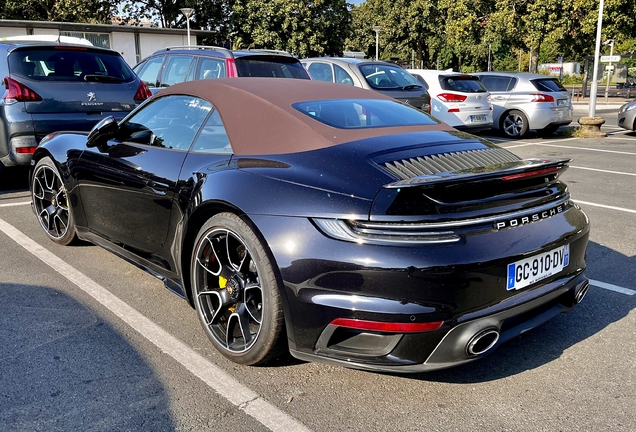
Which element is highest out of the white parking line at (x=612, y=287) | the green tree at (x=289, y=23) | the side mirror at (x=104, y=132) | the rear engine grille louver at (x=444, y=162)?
the green tree at (x=289, y=23)

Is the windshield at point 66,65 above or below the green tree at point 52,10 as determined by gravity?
below

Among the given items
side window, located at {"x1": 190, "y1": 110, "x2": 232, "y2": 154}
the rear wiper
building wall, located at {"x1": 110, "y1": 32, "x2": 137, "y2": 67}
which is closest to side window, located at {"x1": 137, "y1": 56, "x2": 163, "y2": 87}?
the rear wiper

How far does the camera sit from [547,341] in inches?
124

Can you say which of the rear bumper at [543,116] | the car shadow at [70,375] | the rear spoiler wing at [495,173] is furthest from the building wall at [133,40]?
the rear spoiler wing at [495,173]

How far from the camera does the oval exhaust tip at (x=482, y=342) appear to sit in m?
2.42

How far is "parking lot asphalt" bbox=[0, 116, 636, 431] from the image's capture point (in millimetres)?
2445

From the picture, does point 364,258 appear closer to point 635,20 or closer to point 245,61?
point 245,61

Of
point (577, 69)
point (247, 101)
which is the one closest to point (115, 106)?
point (247, 101)

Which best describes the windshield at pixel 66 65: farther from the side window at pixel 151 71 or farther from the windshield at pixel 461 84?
the windshield at pixel 461 84

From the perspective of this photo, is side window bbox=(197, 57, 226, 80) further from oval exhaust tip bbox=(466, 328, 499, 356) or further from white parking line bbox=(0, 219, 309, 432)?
oval exhaust tip bbox=(466, 328, 499, 356)

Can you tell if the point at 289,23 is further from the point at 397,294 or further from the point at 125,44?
the point at 397,294

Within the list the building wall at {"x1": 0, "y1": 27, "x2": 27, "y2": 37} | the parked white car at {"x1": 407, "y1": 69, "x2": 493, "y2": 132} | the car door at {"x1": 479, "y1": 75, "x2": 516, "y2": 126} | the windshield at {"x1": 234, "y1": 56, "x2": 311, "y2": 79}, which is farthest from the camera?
the building wall at {"x1": 0, "y1": 27, "x2": 27, "y2": 37}

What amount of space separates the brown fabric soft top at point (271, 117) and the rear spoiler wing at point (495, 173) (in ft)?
1.95

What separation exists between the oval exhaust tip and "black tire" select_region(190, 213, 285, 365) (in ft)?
2.76
